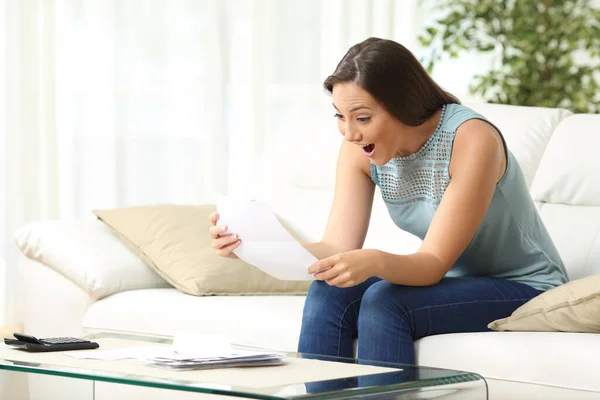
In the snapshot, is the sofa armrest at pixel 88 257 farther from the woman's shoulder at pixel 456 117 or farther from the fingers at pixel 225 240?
the woman's shoulder at pixel 456 117

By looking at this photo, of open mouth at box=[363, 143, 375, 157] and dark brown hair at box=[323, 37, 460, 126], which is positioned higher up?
dark brown hair at box=[323, 37, 460, 126]

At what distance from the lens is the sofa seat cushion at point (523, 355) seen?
1.70 metres

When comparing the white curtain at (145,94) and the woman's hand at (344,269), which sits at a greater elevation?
the white curtain at (145,94)

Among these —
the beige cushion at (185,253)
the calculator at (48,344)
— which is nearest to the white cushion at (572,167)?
the beige cushion at (185,253)

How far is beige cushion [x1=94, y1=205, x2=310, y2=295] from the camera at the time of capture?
2420 millimetres

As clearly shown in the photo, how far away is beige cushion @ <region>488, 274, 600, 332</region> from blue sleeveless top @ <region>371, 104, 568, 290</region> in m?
0.16

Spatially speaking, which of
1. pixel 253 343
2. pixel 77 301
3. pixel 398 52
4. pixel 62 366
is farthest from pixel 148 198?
pixel 62 366

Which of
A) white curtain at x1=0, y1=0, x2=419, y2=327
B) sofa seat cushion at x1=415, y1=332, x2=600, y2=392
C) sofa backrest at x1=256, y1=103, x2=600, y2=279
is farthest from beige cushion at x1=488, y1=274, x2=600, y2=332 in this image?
white curtain at x1=0, y1=0, x2=419, y2=327

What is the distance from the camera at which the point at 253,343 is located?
2.12m

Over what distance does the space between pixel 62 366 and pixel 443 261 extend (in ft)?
2.40

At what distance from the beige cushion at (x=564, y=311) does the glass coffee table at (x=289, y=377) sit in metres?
0.35

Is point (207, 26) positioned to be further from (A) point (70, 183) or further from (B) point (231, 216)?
(B) point (231, 216)

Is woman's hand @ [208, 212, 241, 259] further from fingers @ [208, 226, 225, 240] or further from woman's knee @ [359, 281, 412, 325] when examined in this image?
woman's knee @ [359, 281, 412, 325]

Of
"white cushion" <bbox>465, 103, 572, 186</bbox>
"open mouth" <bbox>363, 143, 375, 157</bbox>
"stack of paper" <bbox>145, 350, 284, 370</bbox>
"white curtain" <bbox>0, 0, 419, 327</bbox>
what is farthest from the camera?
"white curtain" <bbox>0, 0, 419, 327</bbox>
